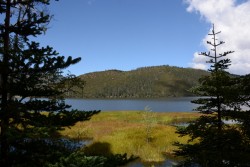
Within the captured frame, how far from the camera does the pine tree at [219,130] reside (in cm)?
1499

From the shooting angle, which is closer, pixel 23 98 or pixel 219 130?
pixel 23 98

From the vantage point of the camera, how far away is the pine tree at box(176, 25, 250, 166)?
1499 cm

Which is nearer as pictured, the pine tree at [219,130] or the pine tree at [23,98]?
the pine tree at [23,98]

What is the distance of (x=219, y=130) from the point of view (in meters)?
15.9

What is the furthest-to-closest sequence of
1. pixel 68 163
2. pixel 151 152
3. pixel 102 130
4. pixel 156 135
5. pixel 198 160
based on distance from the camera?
pixel 102 130, pixel 156 135, pixel 151 152, pixel 198 160, pixel 68 163

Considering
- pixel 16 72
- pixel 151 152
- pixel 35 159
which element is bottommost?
pixel 151 152

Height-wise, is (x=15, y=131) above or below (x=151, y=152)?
above

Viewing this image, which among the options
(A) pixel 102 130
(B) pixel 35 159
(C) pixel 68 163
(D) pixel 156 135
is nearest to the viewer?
(C) pixel 68 163

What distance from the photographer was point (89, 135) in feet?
143

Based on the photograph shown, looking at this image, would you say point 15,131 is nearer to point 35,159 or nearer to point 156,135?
point 35,159

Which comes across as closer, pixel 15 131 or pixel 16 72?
pixel 15 131

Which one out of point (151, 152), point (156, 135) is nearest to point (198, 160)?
point (151, 152)

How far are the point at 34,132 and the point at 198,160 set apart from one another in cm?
1092

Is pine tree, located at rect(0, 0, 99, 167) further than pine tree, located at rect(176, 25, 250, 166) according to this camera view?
No
